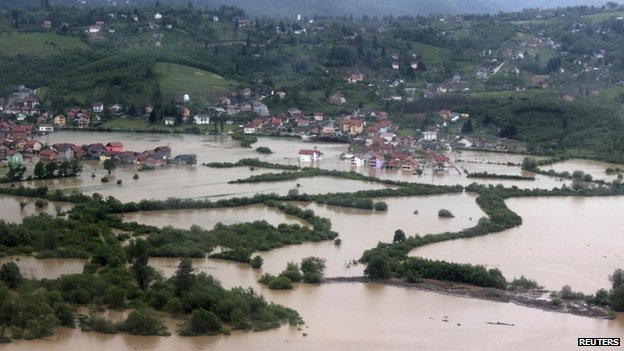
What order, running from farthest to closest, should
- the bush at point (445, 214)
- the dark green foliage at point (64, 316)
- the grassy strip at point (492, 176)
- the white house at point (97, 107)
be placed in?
the white house at point (97, 107) → the grassy strip at point (492, 176) → the bush at point (445, 214) → the dark green foliage at point (64, 316)

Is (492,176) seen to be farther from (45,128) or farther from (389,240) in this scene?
(45,128)

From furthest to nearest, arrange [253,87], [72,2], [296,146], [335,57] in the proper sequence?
1. [72,2]
2. [335,57]
3. [253,87]
4. [296,146]

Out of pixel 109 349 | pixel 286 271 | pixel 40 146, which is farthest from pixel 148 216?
pixel 40 146

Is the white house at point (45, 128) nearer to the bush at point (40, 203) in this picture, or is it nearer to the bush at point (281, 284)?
the bush at point (40, 203)

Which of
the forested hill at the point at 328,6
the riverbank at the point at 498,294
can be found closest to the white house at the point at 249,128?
the riverbank at the point at 498,294

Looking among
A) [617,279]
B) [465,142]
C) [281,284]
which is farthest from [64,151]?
[617,279]

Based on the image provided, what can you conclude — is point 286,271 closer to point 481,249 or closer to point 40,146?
point 481,249
